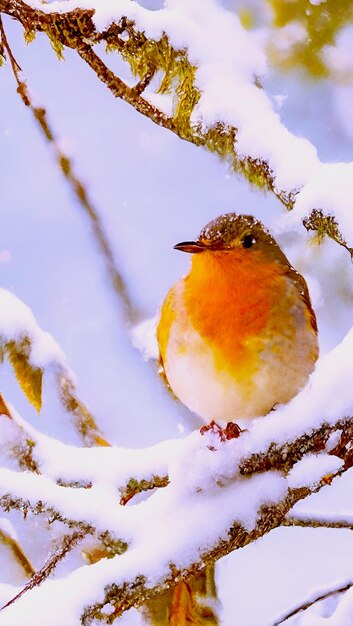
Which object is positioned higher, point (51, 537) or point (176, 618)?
point (51, 537)

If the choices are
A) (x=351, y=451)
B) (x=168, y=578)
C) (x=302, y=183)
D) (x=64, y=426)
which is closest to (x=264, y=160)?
(x=302, y=183)

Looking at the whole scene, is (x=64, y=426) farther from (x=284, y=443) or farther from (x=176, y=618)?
(x=284, y=443)

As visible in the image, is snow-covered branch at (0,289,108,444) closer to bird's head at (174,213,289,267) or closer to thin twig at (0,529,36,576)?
thin twig at (0,529,36,576)

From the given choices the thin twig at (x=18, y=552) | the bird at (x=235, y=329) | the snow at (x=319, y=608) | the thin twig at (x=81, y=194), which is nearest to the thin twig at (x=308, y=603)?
the snow at (x=319, y=608)

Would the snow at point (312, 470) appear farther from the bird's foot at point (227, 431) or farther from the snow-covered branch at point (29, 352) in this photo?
the snow-covered branch at point (29, 352)

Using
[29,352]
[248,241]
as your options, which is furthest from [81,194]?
[248,241]

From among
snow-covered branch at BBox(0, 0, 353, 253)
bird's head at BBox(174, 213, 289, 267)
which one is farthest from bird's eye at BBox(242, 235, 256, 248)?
snow-covered branch at BBox(0, 0, 353, 253)

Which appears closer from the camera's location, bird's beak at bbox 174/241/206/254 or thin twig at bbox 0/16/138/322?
bird's beak at bbox 174/241/206/254

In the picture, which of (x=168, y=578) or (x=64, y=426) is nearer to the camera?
(x=168, y=578)
